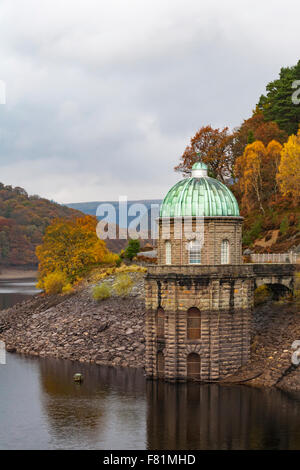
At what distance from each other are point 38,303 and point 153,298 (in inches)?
1646

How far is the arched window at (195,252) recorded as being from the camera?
2170 inches

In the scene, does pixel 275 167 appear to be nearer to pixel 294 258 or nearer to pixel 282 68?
pixel 282 68

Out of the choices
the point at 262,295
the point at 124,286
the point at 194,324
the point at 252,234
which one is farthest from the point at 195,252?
the point at 252,234

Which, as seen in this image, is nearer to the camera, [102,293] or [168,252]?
[168,252]

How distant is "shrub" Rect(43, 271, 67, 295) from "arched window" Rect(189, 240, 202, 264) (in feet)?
136

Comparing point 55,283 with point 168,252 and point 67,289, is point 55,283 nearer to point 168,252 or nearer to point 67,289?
point 67,289

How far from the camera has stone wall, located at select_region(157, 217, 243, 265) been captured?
54719mm

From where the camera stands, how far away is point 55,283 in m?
93.1

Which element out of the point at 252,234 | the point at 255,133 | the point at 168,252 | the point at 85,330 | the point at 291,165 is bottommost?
the point at 85,330

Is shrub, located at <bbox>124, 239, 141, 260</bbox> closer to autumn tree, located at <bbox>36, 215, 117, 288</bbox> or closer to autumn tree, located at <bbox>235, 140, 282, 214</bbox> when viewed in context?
autumn tree, located at <bbox>36, 215, 117, 288</bbox>

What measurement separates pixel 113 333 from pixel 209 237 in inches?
785

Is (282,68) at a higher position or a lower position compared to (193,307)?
higher

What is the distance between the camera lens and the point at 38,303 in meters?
93.8
